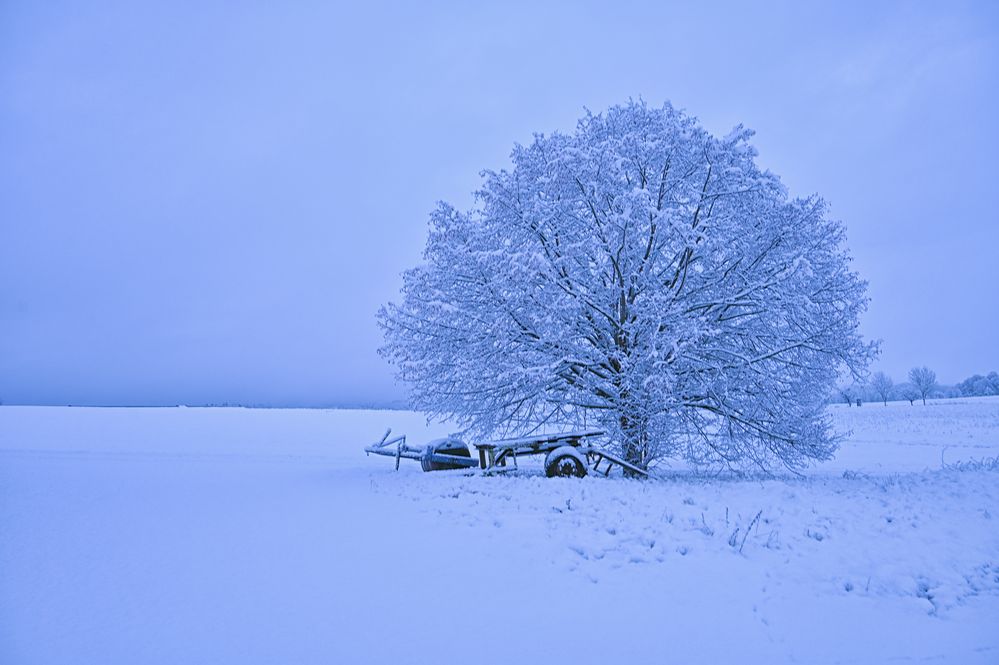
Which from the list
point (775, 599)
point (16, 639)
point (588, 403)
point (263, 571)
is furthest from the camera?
point (588, 403)

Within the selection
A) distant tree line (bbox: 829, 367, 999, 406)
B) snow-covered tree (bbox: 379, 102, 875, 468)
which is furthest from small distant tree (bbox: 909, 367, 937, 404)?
snow-covered tree (bbox: 379, 102, 875, 468)

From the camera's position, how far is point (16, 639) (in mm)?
5086

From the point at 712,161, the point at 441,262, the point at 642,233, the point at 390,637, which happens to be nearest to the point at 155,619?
the point at 390,637

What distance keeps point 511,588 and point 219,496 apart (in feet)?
24.4

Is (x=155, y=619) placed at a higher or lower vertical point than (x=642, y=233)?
lower

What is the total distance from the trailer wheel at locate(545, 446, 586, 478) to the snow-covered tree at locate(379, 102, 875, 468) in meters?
1.41

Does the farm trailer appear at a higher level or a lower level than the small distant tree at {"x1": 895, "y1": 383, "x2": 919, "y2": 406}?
higher

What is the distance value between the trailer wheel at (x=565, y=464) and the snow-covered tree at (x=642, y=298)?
1411mm

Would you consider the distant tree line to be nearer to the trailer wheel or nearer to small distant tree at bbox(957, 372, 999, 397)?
small distant tree at bbox(957, 372, 999, 397)

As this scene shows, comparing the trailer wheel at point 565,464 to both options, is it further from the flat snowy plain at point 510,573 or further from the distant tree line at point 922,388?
the distant tree line at point 922,388

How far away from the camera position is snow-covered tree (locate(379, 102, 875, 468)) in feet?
41.0

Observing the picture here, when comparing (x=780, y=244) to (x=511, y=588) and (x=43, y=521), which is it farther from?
(x=43, y=521)

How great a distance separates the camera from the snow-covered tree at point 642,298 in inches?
492

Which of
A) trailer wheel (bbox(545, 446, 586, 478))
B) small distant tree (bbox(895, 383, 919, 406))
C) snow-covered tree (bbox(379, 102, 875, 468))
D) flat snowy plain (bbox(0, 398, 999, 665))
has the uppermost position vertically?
snow-covered tree (bbox(379, 102, 875, 468))
